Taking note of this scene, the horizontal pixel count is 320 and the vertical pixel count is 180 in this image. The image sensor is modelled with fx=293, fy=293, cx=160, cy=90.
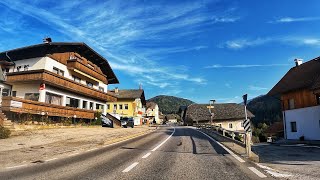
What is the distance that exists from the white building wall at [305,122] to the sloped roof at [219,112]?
45.6 m

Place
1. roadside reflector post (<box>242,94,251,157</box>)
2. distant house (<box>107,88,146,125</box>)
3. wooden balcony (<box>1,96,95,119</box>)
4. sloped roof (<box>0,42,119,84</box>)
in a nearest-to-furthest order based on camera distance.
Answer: roadside reflector post (<box>242,94,251,157</box>), wooden balcony (<box>1,96,95,119</box>), sloped roof (<box>0,42,119,84</box>), distant house (<box>107,88,146,125</box>)

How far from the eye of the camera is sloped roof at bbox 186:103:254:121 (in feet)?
267

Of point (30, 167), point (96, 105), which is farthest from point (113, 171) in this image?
point (96, 105)

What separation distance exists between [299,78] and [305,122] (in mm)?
5661

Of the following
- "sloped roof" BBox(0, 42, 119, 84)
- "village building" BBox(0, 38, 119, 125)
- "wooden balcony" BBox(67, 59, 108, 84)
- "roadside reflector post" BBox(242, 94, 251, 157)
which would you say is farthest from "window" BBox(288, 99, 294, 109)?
"sloped roof" BBox(0, 42, 119, 84)

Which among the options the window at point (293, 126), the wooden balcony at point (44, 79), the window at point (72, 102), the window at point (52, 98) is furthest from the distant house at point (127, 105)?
the window at point (293, 126)

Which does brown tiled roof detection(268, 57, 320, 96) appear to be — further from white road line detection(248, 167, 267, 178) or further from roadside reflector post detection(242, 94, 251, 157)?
white road line detection(248, 167, 267, 178)

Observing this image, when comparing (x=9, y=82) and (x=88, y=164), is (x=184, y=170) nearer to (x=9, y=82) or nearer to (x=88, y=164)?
(x=88, y=164)

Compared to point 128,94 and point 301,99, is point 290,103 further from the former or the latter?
point 128,94

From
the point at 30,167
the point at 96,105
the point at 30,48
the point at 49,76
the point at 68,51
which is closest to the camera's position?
the point at 30,167

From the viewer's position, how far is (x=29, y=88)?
105ft

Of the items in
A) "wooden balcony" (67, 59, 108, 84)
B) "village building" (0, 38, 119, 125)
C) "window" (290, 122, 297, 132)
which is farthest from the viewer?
"wooden balcony" (67, 59, 108, 84)

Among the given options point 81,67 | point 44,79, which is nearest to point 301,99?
point 81,67

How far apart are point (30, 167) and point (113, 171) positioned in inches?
122
